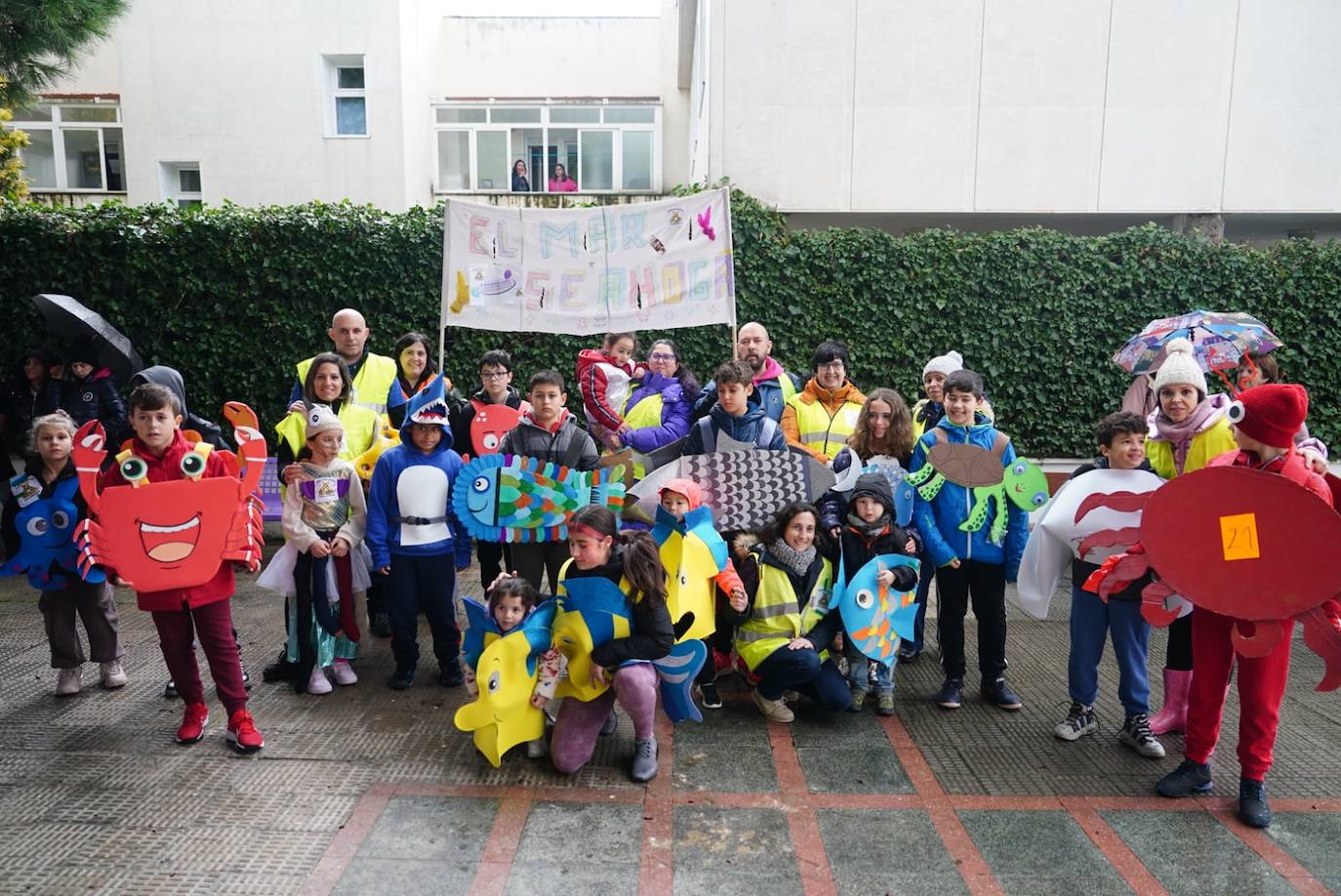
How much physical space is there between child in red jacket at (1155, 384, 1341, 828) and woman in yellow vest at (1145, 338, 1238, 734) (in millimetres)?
550

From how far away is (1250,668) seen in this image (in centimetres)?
312

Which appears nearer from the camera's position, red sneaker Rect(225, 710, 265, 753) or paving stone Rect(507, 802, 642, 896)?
paving stone Rect(507, 802, 642, 896)

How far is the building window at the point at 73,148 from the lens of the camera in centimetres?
1508

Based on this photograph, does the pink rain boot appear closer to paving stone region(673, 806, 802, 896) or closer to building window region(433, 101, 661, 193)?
paving stone region(673, 806, 802, 896)

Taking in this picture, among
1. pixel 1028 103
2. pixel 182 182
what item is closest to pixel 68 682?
pixel 1028 103

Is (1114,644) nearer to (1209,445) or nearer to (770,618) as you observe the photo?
(1209,445)

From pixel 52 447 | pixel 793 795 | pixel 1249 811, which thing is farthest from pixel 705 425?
pixel 52 447

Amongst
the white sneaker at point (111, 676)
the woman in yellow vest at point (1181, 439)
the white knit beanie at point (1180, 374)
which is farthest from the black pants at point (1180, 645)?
the white sneaker at point (111, 676)

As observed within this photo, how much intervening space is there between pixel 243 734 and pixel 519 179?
14744 millimetres

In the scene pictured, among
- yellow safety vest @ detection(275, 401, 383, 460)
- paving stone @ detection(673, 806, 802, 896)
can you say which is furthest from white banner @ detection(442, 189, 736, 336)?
paving stone @ detection(673, 806, 802, 896)

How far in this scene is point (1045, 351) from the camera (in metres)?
7.90

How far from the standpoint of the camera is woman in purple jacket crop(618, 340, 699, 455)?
4.83 metres

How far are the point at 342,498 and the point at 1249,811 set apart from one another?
4.26 metres

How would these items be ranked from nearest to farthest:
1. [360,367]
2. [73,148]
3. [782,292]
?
[360,367], [782,292], [73,148]
